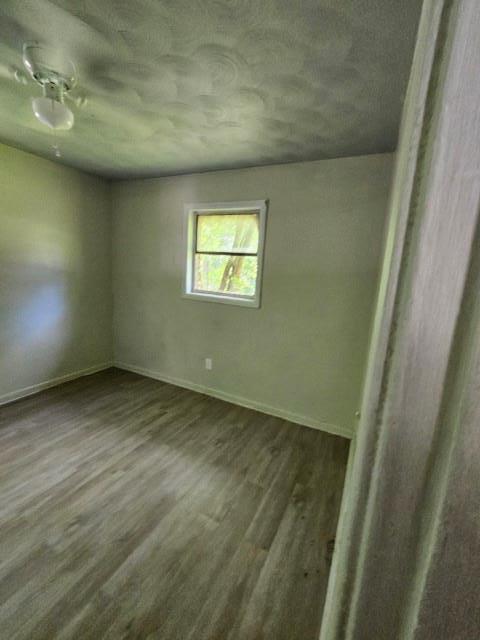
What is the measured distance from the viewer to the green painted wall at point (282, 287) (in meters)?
2.30

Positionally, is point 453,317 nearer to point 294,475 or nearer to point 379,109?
point 379,109

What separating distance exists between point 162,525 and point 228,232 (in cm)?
251

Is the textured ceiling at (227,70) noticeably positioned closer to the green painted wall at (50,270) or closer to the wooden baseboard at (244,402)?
the green painted wall at (50,270)

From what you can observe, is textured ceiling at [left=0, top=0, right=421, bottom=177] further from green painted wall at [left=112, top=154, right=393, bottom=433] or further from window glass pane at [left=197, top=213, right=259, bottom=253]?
window glass pane at [left=197, top=213, right=259, bottom=253]

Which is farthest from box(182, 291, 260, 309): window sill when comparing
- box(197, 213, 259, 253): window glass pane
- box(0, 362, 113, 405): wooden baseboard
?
box(0, 362, 113, 405): wooden baseboard

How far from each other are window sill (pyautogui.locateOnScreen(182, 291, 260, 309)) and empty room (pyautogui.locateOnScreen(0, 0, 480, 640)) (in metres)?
0.03

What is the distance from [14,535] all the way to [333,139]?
3.08 meters

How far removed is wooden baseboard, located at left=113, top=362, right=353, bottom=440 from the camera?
101 inches

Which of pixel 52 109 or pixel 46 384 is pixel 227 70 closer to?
pixel 52 109

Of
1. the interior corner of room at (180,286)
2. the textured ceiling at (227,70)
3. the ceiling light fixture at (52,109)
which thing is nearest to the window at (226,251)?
the interior corner of room at (180,286)

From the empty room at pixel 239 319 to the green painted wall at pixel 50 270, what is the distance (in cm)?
2

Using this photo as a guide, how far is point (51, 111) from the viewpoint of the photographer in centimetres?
147

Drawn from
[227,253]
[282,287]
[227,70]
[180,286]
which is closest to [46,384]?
[180,286]

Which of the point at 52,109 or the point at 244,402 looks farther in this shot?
the point at 244,402
